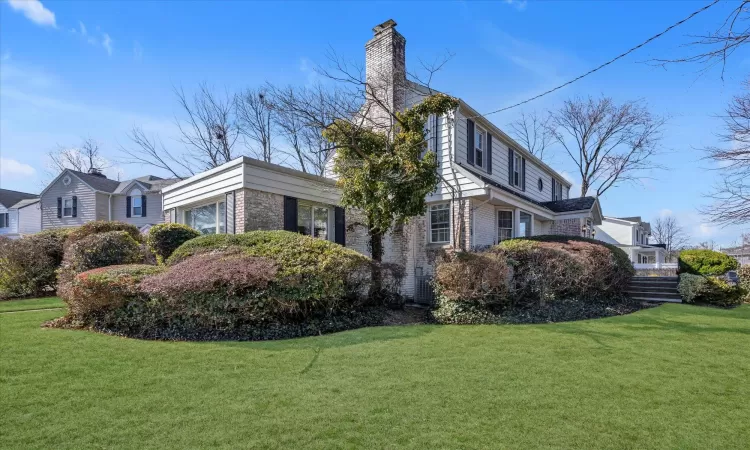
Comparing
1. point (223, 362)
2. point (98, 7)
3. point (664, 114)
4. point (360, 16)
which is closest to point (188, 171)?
point (360, 16)

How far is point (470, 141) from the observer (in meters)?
13.6

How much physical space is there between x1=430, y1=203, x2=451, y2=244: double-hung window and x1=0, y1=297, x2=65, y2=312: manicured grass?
34.1 ft

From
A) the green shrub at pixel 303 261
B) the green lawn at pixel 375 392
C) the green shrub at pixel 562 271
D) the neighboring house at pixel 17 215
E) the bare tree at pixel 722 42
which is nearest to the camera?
the green lawn at pixel 375 392

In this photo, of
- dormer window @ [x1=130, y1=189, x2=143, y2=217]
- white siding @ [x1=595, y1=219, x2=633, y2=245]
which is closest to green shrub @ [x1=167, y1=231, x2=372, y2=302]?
dormer window @ [x1=130, y1=189, x2=143, y2=217]

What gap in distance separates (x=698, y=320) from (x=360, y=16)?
11631mm

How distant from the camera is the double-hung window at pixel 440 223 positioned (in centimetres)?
1299

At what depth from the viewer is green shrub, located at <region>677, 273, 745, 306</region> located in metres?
11.1

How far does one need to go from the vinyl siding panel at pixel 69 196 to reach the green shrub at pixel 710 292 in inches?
1398

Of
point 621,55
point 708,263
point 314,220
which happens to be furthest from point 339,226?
point 708,263

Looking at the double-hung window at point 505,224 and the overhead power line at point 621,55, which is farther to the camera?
the double-hung window at point 505,224

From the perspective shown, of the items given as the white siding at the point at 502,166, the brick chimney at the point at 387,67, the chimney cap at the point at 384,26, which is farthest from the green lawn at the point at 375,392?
the chimney cap at the point at 384,26

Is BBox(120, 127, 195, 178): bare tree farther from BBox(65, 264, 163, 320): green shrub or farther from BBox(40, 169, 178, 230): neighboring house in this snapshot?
BBox(65, 264, 163, 320): green shrub

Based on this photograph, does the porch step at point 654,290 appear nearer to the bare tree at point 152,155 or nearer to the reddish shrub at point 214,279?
the reddish shrub at point 214,279

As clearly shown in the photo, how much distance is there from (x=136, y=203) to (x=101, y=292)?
2728 cm
